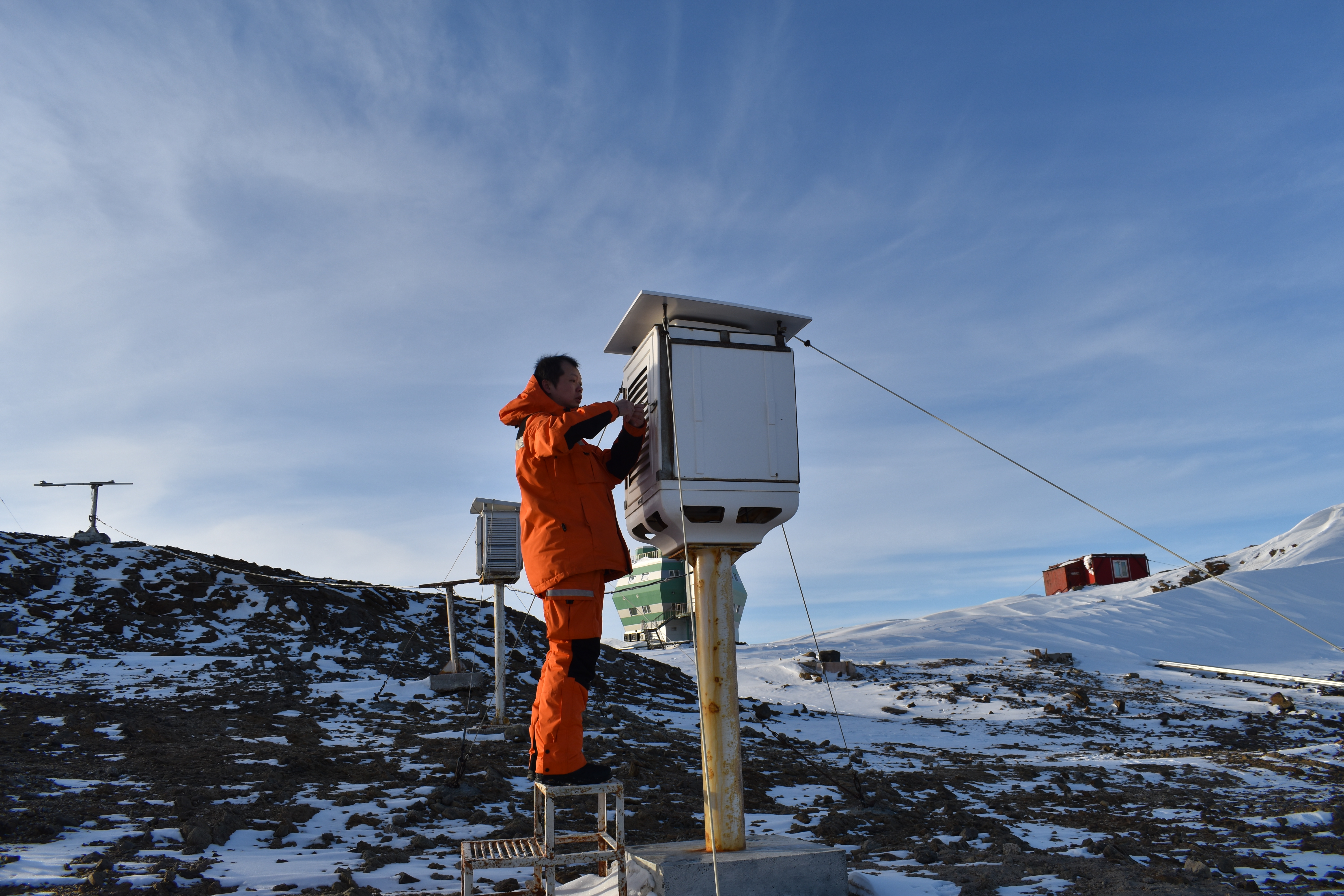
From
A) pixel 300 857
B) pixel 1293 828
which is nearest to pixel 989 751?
pixel 1293 828

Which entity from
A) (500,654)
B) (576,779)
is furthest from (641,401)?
(500,654)

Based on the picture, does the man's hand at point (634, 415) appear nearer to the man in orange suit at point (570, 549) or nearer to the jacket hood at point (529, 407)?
the man in orange suit at point (570, 549)

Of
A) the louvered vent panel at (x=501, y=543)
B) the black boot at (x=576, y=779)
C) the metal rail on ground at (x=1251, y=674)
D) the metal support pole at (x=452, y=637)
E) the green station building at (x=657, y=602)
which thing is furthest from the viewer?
the green station building at (x=657, y=602)

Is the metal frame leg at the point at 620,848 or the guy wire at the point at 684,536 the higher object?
the guy wire at the point at 684,536

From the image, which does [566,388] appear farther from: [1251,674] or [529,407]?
[1251,674]

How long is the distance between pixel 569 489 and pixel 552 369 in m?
0.60

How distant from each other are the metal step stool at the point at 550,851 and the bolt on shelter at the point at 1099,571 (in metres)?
37.2

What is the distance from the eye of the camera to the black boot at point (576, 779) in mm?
2822

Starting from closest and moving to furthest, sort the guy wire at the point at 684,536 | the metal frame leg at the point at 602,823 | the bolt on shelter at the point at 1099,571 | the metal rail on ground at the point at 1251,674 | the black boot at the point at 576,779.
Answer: the guy wire at the point at 684,536 → the black boot at the point at 576,779 → the metal frame leg at the point at 602,823 → the metal rail on ground at the point at 1251,674 → the bolt on shelter at the point at 1099,571

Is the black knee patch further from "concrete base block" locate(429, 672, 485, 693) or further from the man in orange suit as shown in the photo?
"concrete base block" locate(429, 672, 485, 693)

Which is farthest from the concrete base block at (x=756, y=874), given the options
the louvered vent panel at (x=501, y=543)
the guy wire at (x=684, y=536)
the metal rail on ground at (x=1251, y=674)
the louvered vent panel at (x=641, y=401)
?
the metal rail on ground at (x=1251, y=674)

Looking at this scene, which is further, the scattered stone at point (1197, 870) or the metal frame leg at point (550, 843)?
the scattered stone at point (1197, 870)

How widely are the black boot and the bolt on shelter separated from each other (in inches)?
1469

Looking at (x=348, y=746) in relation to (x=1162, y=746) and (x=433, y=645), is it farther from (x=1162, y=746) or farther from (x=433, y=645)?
(x=1162, y=746)
